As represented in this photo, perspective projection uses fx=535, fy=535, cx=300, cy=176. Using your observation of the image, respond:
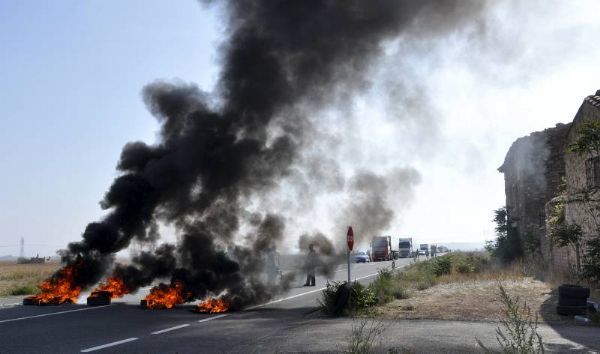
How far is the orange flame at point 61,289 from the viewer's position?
568 inches

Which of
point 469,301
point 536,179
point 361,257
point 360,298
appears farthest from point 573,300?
point 361,257

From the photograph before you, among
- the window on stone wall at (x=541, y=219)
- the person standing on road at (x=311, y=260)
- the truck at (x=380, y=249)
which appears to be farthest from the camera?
the truck at (x=380, y=249)

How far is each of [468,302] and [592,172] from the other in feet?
21.3

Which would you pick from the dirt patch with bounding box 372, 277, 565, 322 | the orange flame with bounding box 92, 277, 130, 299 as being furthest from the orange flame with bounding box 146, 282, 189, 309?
the dirt patch with bounding box 372, 277, 565, 322

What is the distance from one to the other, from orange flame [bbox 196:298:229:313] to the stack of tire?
767 centimetres

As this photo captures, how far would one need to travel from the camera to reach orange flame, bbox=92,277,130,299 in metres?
15.3

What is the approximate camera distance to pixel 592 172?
1633cm

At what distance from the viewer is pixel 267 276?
19.0 metres

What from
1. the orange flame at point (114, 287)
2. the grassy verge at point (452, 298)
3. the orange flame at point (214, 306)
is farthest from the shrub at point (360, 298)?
the orange flame at point (114, 287)

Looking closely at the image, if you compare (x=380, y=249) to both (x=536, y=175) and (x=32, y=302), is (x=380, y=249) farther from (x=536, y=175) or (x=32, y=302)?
(x=32, y=302)

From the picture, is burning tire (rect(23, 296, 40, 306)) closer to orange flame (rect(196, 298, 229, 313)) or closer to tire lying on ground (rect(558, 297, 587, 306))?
orange flame (rect(196, 298, 229, 313))

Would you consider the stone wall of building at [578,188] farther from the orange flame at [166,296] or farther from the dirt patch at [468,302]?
the orange flame at [166,296]

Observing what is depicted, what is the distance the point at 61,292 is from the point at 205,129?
6.60 m

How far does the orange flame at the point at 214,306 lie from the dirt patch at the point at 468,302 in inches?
152
